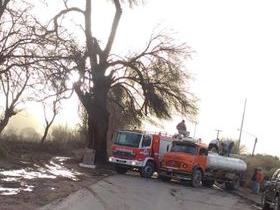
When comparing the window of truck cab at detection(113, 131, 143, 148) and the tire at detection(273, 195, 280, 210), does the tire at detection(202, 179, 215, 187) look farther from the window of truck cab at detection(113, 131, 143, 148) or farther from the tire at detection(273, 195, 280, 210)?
the tire at detection(273, 195, 280, 210)

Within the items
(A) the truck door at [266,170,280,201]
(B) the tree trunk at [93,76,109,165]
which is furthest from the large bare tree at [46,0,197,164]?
(A) the truck door at [266,170,280,201]

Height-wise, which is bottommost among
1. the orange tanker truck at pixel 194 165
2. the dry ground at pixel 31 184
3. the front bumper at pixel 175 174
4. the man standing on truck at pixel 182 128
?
the dry ground at pixel 31 184

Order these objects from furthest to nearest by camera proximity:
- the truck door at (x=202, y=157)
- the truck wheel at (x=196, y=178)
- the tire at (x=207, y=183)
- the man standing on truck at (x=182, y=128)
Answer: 1. the man standing on truck at (x=182, y=128)
2. the tire at (x=207, y=183)
3. the truck door at (x=202, y=157)
4. the truck wheel at (x=196, y=178)

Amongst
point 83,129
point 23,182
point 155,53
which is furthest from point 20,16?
point 83,129

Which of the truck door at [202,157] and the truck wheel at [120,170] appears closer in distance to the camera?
the truck door at [202,157]

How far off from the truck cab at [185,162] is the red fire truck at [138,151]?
1018 millimetres

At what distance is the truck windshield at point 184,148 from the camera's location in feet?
128

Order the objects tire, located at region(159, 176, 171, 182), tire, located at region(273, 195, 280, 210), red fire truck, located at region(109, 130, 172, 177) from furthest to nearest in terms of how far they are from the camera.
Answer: tire, located at region(159, 176, 171, 182), red fire truck, located at region(109, 130, 172, 177), tire, located at region(273, 195, 280, 210)

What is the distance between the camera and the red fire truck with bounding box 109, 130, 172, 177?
130ft

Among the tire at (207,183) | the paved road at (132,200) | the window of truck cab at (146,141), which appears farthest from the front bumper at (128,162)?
the paved road at (132,200)

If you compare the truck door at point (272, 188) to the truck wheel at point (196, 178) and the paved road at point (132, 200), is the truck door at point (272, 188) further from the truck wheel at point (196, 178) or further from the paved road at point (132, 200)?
the truck wheel at point (196, 178)

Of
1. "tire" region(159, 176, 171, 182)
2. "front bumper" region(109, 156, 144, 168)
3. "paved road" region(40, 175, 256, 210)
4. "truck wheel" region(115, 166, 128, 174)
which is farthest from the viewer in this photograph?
"truck wheel" region(115, 166, 128, 174)

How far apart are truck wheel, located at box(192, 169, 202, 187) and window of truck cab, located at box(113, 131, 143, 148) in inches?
151

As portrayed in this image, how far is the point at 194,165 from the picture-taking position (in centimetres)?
3838
